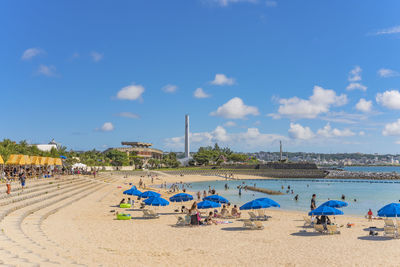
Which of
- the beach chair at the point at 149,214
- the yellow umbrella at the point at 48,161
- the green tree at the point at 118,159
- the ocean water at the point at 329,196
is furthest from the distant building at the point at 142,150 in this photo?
the beach chair at the point at 149,214

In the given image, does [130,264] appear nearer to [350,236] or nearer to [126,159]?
[350,236]

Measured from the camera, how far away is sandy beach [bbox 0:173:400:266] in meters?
12.3

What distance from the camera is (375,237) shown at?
57.9ft

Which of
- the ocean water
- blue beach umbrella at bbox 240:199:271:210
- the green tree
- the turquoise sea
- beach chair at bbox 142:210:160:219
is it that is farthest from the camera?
the green tree

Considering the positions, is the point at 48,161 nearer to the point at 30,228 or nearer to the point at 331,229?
Answer: the point at 30,228

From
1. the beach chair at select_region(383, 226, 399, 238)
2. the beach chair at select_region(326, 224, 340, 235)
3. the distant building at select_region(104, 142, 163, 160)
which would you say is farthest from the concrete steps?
the distant building at select_region(104, 142, 163, 160)

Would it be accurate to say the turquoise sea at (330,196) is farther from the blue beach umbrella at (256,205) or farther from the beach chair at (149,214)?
the beach chair at (149,214)

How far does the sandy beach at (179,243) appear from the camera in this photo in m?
12.3

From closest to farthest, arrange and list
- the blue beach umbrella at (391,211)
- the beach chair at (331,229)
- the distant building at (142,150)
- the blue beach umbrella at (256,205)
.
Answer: the blue beach umbrella at (391,211), the beach chair at (331,229), the blue beach umbrella at (256,205), the distant building at (142,150)

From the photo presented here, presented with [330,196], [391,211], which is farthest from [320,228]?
[330,196]

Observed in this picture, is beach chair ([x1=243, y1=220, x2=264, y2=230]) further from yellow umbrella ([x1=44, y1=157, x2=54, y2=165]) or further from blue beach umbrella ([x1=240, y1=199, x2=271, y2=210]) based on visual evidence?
yellow umbrella ([x1=44, y1=157, x2=54, y2=165])

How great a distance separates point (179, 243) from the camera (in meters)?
16.1

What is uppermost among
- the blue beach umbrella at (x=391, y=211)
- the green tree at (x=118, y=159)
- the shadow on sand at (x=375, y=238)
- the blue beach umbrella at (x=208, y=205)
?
the green tree at (x=118, y=159)

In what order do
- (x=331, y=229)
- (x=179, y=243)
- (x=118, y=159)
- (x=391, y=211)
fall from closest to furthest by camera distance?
1. (x=179, y=243)
2. (x=391, y=211)
3. (x=331, y=229)
4. (x=118, y=159)
